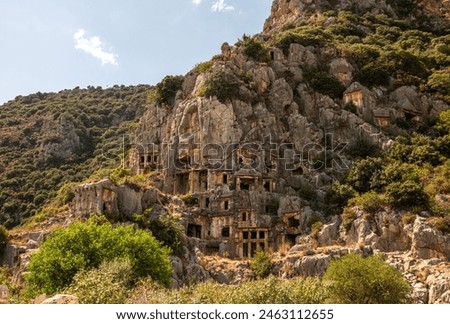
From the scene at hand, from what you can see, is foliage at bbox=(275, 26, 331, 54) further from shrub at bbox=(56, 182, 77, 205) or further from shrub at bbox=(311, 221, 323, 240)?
shrub at bbox=(56, 182, 77, 205)

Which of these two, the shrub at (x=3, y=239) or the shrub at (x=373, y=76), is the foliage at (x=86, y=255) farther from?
the shrub at (x=373, y=76)

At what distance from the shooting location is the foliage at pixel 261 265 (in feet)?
164

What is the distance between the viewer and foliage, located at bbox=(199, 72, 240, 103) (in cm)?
6900

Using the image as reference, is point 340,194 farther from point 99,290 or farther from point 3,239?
Result: point 3,239

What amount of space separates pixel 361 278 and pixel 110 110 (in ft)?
390

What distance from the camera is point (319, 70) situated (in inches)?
3083

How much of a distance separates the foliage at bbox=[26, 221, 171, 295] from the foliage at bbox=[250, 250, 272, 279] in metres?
11.1

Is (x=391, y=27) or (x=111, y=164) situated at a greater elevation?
(x=391, y=27)

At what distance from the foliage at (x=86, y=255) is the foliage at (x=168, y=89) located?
37.6 meters

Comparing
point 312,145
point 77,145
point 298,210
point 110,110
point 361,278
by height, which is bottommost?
point 361,278

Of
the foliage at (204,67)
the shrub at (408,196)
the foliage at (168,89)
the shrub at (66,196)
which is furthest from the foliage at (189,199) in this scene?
the shrub at (408,196)

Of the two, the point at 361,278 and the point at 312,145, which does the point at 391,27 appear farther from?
the point at 361,278

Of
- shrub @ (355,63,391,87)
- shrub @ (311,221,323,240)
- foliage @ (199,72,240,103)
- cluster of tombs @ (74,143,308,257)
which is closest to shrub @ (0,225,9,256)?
cluster of tombs @ (74,143,308,257)
